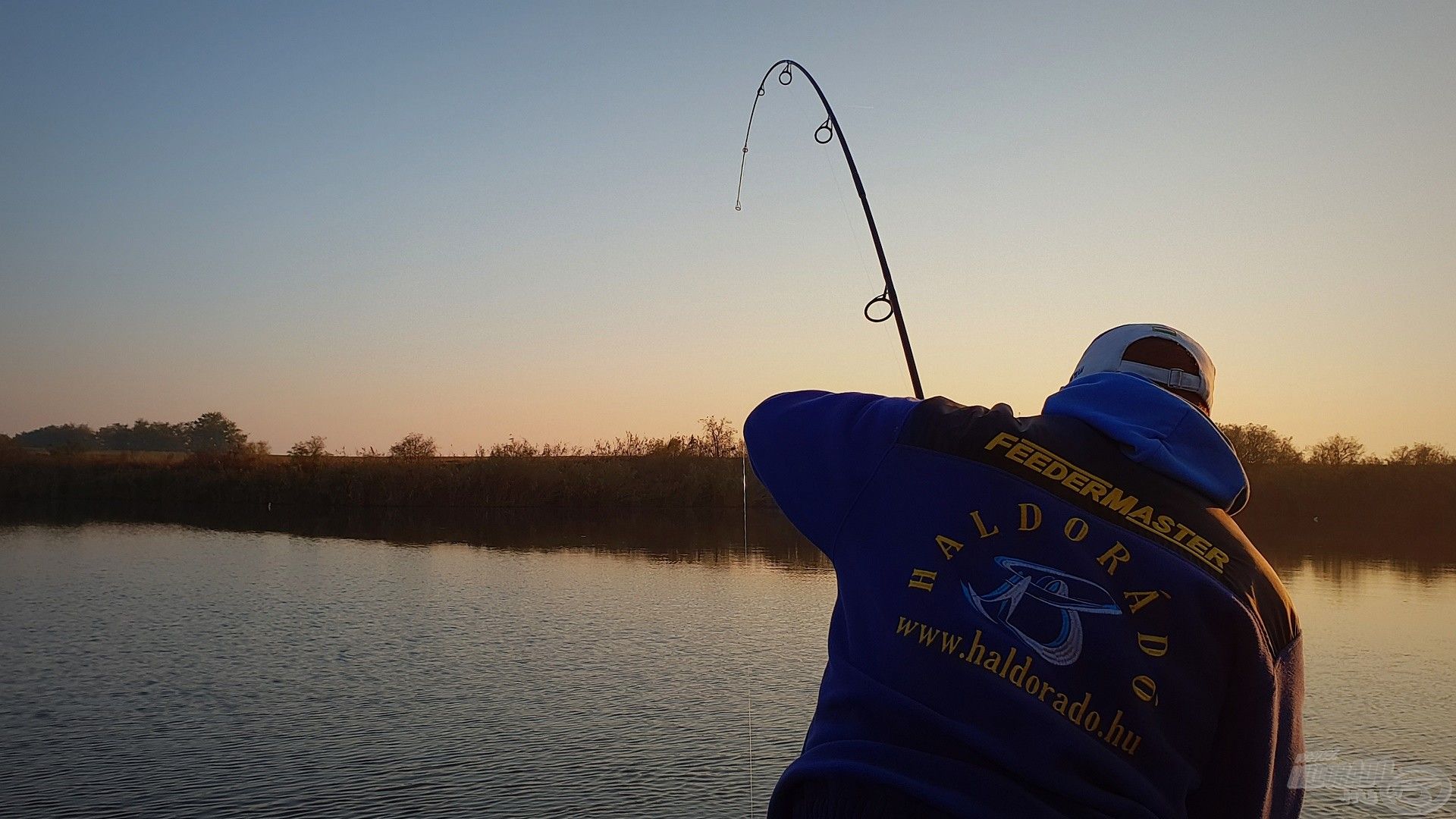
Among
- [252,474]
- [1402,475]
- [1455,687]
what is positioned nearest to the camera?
[1455,687]

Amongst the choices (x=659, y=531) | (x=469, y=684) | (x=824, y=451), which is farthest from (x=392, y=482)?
(x=824, y=451)

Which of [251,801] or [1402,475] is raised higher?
[1402,475]

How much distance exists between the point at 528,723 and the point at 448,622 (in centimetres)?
411

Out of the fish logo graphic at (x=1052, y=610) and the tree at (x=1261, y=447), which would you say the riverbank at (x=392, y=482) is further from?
the fish logo graphic at (x=1052, y=610)

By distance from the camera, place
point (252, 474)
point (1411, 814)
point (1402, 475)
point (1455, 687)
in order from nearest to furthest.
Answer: point (1411, 814), point (1455, 687), point (1402, 475), point (252, 474)

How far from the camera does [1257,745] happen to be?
1.36m

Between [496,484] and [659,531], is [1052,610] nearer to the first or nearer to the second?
[659,531]

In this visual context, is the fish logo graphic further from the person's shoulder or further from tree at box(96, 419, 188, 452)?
tree at box(96, 419, 188, 452)

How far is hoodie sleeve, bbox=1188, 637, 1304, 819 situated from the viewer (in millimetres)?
1335

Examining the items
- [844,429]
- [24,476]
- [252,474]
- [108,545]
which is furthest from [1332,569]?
[24,476]

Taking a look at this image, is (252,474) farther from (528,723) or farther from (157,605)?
(528,723)

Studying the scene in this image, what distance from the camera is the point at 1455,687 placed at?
9086 millimetres

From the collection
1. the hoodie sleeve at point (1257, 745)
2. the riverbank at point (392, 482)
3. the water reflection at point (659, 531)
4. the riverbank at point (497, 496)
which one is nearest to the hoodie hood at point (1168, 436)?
the hoodie sleeve at point (1257, 745)

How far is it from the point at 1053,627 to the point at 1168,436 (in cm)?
32
